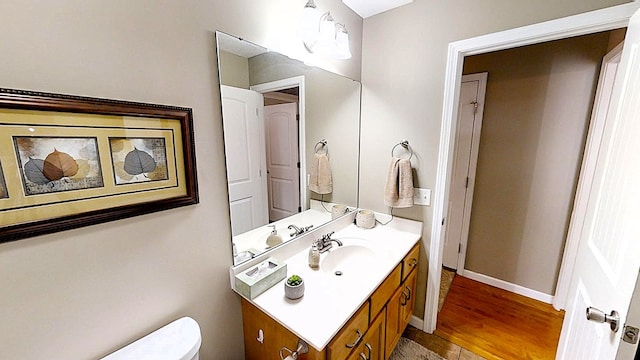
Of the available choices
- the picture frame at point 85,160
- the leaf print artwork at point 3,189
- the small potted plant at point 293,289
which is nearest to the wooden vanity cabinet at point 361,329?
the small potted plant at point 293,289

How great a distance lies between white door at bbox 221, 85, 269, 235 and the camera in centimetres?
108

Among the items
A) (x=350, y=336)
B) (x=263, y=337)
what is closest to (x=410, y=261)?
(x=350, y=336)

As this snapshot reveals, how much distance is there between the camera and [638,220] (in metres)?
0.68

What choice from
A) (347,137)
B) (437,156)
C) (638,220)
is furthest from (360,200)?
(638,220)

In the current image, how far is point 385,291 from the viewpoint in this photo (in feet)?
4.29

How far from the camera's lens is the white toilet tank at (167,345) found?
31.1 inches

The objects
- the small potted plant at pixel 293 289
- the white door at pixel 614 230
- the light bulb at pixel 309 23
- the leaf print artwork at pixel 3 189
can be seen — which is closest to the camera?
the leaf print artwork at pixel 3 189

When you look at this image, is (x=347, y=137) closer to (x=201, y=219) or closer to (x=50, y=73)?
(x=201, y=219)

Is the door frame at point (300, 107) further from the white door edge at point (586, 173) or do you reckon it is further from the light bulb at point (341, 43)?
the white door edge at point (586, 173)

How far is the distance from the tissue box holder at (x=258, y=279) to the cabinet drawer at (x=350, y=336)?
1.21 feet

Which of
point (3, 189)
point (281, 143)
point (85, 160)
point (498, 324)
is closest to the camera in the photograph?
point (3, 189)

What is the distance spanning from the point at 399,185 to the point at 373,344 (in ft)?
3.15

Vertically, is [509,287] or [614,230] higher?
[614,230]

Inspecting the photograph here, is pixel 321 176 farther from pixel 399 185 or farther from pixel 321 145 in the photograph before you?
pixel 399 185
